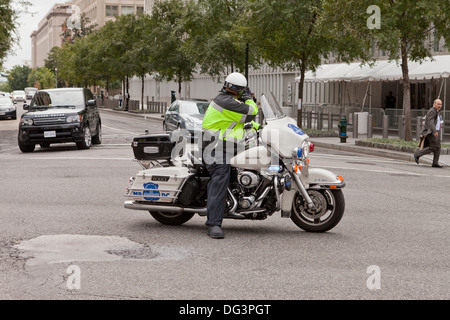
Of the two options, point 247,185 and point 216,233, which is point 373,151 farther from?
point 216,233

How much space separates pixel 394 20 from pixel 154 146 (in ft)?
53.4

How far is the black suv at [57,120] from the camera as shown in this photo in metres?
20.4

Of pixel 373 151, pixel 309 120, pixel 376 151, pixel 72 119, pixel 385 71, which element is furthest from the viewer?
pixel 309 120

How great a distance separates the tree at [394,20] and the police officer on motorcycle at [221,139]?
15517 millimetres

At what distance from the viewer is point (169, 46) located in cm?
4809

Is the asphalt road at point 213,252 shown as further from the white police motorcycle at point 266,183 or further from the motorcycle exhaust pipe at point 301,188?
the motorcycle exhaust pipe at point 301,188

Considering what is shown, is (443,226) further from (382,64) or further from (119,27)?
(119,27)

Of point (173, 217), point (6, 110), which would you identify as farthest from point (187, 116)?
point (6, 110)

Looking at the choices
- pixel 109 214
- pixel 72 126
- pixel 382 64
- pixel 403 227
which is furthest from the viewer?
pixel 382 64

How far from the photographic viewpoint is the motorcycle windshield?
25.8 feet

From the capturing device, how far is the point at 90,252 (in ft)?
23.0

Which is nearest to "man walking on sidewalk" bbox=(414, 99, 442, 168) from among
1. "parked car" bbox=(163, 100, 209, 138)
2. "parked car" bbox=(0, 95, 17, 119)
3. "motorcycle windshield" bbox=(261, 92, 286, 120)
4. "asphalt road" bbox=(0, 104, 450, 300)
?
"asphalt road" bbox=(0, 104, 450, 300)

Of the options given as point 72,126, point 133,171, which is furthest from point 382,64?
point 133,171

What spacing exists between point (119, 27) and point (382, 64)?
30545mm
